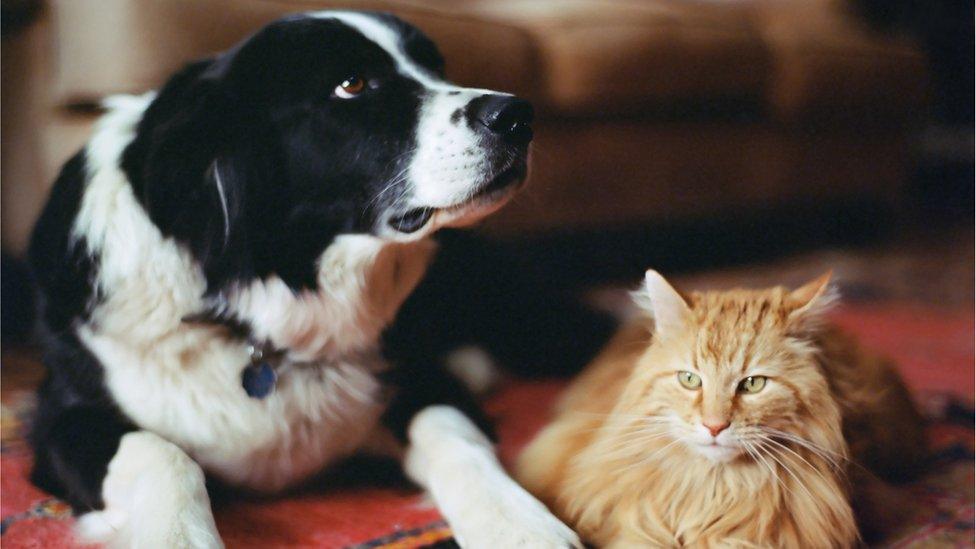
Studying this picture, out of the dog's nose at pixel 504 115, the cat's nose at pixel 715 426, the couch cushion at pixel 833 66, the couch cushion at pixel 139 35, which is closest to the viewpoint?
the cat's nose at pixel 715 426

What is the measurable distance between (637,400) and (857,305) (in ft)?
4.12

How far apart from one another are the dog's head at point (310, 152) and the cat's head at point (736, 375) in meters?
0.25

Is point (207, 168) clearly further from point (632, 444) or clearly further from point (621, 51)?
point (621, 51)

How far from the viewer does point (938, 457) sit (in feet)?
3.89

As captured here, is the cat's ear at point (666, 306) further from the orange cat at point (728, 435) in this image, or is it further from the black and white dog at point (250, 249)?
the black and white dog at point (250, 249)

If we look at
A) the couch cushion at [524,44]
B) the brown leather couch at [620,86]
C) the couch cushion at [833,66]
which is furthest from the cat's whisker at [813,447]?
the couch cushion at [833,66]

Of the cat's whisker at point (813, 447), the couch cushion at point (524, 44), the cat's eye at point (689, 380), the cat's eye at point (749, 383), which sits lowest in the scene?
the cat's whisker at point (813, 447)

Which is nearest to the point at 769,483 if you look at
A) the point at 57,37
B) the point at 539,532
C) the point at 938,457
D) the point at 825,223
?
the point at 539,532

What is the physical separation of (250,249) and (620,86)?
0.78 meters

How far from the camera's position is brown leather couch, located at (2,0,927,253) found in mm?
1128

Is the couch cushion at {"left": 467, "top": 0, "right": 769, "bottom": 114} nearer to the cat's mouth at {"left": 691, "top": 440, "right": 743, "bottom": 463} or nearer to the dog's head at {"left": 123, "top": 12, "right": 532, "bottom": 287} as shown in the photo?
the dog's head at {"left": 123, "top": 12, "right": 532, "bottom": 287}

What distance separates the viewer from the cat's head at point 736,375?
82 cm

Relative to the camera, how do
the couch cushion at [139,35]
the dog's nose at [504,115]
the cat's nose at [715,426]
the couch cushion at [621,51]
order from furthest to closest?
the couch cushion at [621,51] < the couch cushion at [139,35] < the dog's nose at [504,115] < the cat's nose at [715,426]

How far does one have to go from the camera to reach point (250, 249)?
0.99 m
